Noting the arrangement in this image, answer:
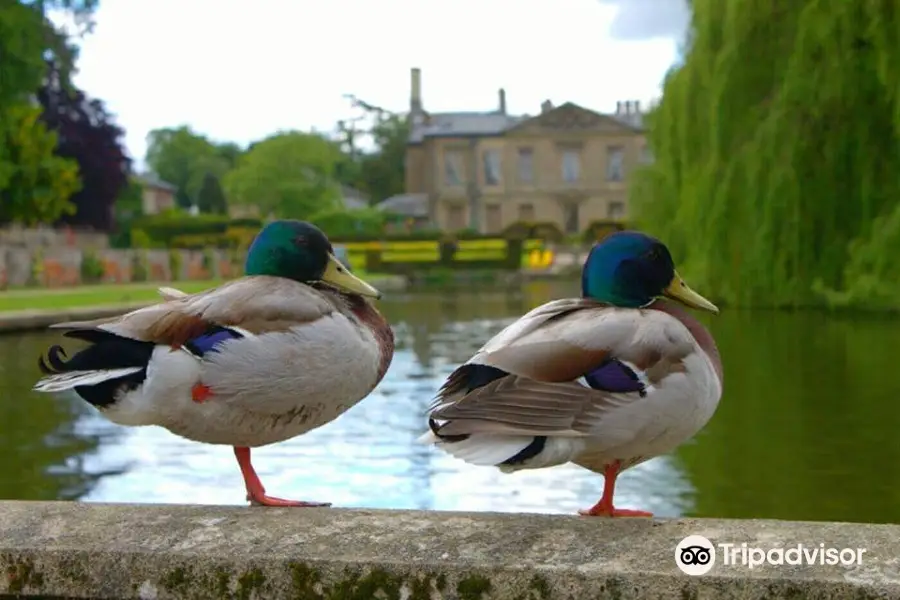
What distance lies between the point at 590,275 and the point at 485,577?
0.85 m

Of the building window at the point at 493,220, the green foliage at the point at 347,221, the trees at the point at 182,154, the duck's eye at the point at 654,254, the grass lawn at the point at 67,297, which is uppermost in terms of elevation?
the trees at the point at 182,154

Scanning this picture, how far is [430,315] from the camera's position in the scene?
21547 millimetres

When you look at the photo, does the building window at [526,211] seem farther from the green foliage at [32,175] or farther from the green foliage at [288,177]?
the green foliage at [32,175]

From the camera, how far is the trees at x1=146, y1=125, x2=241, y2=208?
3723 inches

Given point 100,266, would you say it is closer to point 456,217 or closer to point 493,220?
point 456,217

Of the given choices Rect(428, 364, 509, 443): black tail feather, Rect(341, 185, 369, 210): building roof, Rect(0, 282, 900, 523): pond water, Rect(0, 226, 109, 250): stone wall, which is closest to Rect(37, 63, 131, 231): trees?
Rect(0, 226, 109, 250): stone wall

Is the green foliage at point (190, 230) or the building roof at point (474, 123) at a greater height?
the building roof at point (474, 123)

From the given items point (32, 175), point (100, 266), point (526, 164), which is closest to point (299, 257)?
point (100, 266)

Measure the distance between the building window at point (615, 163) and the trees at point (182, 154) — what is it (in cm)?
3076

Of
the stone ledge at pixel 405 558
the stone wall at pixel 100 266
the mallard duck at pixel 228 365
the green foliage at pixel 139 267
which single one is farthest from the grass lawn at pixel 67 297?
the stone ledge at pixel 405 558

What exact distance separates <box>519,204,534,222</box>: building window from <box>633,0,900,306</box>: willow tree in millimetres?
58583

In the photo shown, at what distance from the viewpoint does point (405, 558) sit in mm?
2545

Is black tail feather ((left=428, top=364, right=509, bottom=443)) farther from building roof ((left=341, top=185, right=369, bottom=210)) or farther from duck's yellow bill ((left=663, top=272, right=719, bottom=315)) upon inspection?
building roof ((left=341, top=185, right=369, bottom=210))

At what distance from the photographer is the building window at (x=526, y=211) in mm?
77125
